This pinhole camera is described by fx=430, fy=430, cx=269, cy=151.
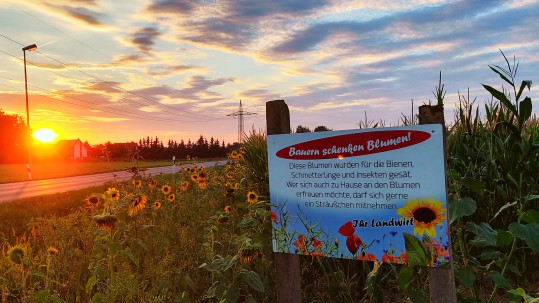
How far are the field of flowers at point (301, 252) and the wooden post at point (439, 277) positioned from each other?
9cm

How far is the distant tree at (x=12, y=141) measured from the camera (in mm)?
55938

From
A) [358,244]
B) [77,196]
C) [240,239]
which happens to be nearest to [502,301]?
[358,244]

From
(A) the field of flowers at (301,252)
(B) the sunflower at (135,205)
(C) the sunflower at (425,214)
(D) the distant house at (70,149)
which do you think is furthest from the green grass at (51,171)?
(D) the distant house at (70,149)

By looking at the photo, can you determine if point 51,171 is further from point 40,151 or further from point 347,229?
point 40,151

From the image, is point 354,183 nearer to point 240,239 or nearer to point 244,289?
point 240,239

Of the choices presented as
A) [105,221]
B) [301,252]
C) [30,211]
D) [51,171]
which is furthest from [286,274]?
[51,171]

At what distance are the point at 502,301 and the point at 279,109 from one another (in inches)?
94.2

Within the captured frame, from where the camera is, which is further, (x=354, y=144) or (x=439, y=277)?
(x=354, y=144)

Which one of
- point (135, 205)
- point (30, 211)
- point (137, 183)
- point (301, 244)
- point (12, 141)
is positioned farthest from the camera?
point (12, 141)

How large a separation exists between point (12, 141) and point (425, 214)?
66236 mm

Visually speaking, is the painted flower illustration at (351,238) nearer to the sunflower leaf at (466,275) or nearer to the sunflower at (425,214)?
the sunflower at (425,214)

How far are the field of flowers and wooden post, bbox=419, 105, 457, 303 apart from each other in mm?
94

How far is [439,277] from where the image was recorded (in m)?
2.39

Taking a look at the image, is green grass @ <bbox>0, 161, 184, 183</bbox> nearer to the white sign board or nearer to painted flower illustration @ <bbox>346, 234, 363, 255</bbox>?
the white sign board
